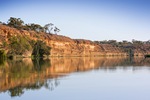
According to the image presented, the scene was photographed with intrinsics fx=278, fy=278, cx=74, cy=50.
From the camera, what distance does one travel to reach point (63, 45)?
120m

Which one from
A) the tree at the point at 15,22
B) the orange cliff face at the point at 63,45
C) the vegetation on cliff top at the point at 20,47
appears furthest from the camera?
the tree at the point at 15,22

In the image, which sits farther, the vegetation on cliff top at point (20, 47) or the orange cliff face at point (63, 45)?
the orange cliff face at point (63, 45)

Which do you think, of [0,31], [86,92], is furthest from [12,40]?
[86,92]

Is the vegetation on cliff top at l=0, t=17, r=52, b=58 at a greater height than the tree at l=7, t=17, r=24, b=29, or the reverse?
the tree at l=7, t=17, r=24, b=29

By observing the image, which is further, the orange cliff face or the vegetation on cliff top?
the orange cliff face

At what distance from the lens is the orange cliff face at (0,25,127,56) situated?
280 ft

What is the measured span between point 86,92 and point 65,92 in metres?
1.12

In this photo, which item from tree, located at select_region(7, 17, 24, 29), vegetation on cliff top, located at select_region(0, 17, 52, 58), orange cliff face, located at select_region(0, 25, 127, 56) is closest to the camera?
vegetation on cliff top, located at select_region(0, 17, 52, 58)

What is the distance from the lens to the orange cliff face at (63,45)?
85238 mm

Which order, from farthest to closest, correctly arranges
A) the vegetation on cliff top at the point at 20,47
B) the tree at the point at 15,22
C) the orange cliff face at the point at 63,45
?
the tree at the point at 15,22
the orange cliff face at the point at 63,45
the vegetation on cliff top at the point at 20,47

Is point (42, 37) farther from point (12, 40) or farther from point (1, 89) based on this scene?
point (1, 89)

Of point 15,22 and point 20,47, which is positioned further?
point 15,22

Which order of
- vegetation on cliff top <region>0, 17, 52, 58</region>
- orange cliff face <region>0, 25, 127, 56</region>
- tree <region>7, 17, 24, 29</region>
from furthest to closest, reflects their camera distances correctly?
tree <region>7, 17, 24, 29</region> < orange cliff face <region>0, 25, 127, 56</region> < vegetation on cliff top <region>0, 17, 52, 58</region>

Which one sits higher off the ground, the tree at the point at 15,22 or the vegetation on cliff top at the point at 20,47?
the tree at the point at 15,22
